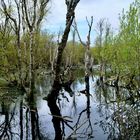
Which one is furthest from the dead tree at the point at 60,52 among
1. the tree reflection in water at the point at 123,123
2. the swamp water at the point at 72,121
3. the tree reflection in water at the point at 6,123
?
the tree reflection in water at the point at 123,123

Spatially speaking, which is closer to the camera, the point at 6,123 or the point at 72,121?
the point at 6,123

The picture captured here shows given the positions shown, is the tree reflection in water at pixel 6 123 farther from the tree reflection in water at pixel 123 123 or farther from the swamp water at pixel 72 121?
the tree reflection in water at pixel 123 123

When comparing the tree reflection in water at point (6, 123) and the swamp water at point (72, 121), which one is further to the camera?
the tree reflection in water at point (6, 123)

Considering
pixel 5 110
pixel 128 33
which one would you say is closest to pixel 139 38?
pixel 128 33

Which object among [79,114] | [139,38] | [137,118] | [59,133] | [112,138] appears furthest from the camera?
[139,38]

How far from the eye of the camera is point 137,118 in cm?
1862

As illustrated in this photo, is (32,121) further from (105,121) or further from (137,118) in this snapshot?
(137,118)

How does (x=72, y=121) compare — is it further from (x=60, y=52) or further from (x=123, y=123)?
(x=60, y=52)

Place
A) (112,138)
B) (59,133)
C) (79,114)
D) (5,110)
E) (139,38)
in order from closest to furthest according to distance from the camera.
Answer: (112,138) → (59,133) → (79,114) → (5,110) → (139,38)

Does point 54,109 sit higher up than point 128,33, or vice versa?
point 128,33

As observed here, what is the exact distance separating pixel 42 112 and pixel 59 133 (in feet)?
20.6

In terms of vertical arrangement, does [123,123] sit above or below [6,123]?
above

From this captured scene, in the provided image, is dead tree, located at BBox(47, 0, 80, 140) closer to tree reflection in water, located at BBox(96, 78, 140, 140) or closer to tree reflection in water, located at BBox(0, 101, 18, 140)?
tree reflection in water, located at BBox(0, 101, 18, 140)

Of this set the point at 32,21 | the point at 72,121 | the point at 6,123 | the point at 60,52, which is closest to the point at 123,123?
the point at 72,121
